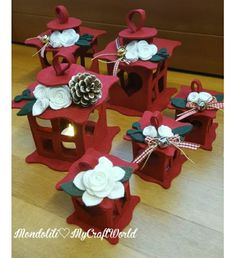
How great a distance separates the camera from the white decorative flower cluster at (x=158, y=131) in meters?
0.80

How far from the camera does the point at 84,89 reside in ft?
2.64

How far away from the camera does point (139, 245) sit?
72cm

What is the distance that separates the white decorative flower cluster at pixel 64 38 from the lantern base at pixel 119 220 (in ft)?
1.82

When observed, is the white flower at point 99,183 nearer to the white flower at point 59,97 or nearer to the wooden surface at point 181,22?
the white flower at point 59,97

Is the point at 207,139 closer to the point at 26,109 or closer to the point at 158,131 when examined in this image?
the point at 158,131

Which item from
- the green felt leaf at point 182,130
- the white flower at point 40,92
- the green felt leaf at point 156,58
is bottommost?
the green felt leaf at point 182,130

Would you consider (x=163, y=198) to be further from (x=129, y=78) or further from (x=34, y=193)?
(x=129, y=78)

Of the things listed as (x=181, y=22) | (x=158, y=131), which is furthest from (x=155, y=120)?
(x=181, y=22)

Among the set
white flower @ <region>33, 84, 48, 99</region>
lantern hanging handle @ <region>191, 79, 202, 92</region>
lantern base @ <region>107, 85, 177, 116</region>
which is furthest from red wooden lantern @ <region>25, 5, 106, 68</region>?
lantern hanging handle @ <region>191, 79, 202, 92</region>

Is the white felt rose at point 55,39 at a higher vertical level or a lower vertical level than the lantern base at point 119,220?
higher

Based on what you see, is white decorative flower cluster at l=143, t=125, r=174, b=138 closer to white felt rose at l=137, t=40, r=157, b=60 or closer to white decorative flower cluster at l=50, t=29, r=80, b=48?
white felt rose at l=137, t=40, r=157, b=60

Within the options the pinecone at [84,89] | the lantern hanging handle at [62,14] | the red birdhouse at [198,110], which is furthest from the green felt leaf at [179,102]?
the lantern hanging handle at [62,14]

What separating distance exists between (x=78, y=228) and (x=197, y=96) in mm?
441
